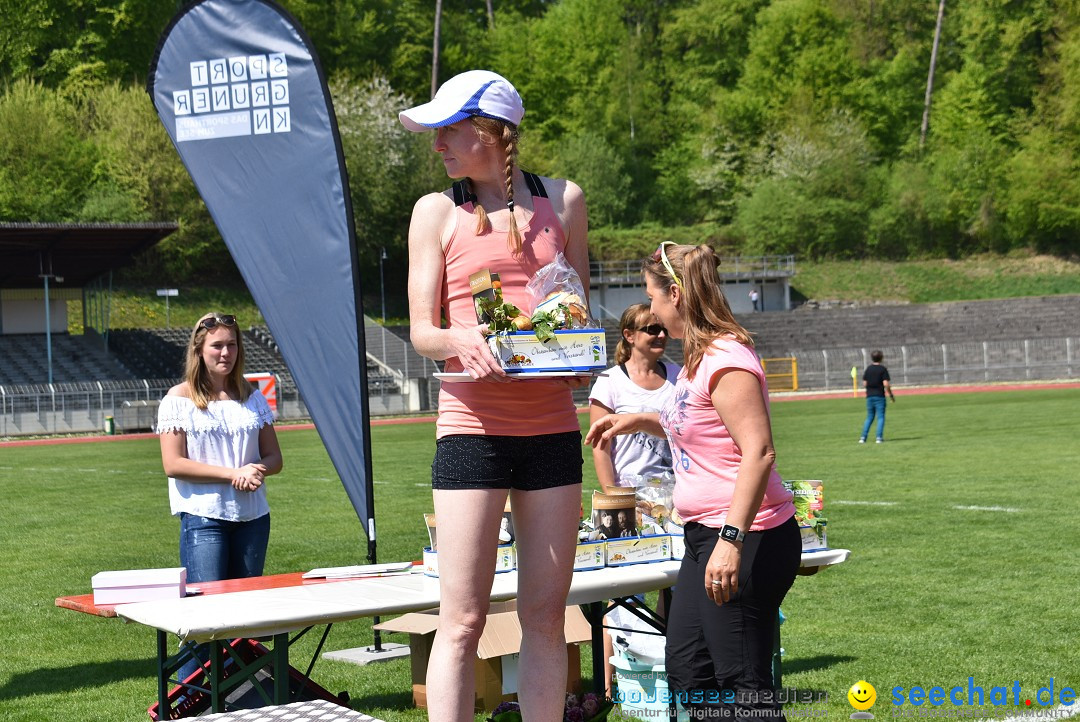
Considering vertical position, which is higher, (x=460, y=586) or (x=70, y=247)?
(x=70, y=247)

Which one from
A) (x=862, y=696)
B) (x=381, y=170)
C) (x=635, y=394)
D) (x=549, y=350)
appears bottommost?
(x=862, y=696)

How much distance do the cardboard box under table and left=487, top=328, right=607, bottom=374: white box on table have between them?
9.39 ft

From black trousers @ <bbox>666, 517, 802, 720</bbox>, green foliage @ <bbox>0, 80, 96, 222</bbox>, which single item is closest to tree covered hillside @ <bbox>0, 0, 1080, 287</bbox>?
green foliage @ <bbox>0, 80, 96, 222</bbox>

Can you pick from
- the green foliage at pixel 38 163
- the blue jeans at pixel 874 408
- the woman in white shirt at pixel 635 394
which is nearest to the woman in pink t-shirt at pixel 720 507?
the woman in white shirt at pixel 635 394

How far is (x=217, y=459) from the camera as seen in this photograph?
20.9 ft

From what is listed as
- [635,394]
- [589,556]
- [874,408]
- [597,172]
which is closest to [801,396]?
[874,408]

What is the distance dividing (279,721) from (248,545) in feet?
7.61

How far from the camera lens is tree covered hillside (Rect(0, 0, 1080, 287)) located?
6234 cm

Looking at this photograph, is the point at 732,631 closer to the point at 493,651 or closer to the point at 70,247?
the point at 493,651

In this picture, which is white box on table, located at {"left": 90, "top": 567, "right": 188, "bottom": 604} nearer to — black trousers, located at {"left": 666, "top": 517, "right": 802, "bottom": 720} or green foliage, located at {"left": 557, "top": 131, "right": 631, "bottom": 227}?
black trousers, located at {"left": 666, "top": 517, "right": 802, "bottom": 720}

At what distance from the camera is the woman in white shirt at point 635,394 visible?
21.9ft

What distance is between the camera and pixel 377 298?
62.5 m

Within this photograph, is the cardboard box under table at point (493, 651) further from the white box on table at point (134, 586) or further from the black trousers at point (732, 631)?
the black trousers at point (732, 631)

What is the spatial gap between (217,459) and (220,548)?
0.45 meters
